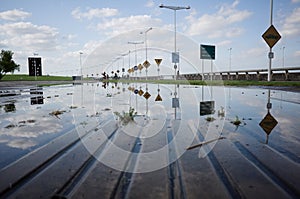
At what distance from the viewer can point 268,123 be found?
22.8ft

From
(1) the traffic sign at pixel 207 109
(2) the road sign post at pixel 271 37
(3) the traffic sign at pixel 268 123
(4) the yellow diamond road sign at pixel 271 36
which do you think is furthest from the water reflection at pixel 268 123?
(4) the yellow diamond road sign at pixel 271 36

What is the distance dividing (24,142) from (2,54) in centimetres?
6258

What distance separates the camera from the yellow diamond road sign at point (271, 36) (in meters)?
26.0

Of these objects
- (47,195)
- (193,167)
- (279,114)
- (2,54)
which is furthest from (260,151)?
(2,54)

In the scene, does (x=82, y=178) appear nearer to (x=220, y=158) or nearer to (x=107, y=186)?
(x=107, y=186)

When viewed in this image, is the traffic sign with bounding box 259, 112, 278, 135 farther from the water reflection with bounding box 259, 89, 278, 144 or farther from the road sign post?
the road sign post

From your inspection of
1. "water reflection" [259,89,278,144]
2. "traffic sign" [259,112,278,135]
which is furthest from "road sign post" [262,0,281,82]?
"traffic sign" [259,112,278,135]

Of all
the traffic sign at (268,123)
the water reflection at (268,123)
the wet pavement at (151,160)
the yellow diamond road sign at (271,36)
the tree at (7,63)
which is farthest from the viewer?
the tree at (7,63)

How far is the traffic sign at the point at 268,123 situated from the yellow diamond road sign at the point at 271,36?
2098 centimetres

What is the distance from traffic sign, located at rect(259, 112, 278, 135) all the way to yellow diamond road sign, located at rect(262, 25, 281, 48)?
20982 mm

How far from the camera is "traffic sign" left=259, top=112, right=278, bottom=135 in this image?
6.20 meters

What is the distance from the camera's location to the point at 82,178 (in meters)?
3.33

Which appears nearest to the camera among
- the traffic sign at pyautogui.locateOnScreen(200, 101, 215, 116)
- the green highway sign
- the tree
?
the traffic sign at pyautogui.locateOnScreen(200, 101, 215, 116)

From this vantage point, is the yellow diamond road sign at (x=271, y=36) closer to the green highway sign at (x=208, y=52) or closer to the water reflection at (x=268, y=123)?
the green highway sign at (x=208, y=52)
